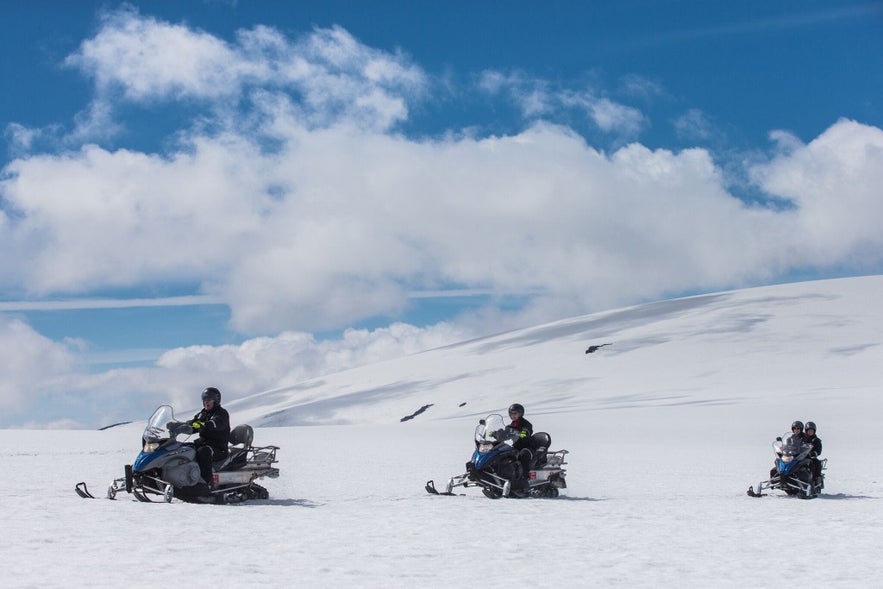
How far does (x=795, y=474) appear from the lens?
15.6m

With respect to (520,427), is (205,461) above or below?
below

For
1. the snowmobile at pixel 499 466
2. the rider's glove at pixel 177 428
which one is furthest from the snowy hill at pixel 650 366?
the rider's glove at pixel 177 428

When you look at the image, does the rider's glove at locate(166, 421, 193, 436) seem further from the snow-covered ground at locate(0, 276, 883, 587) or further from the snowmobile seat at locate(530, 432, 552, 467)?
the snowmobile seat at locate(530, 432, 552, 467)

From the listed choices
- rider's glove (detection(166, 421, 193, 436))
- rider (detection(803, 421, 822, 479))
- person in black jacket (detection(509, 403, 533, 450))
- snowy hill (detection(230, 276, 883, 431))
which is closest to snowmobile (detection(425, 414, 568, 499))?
person in black jacket (detection(509, 403, 533, 450))

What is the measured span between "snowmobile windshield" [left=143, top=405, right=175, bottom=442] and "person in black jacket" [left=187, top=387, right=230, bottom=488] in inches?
13.3

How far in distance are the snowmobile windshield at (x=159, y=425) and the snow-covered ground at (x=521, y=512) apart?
2.99 feet

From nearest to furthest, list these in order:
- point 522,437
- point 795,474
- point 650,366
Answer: point 522,437, point 795,474, point 650,366

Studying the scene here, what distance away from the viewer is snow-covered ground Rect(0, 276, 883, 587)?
8.38m

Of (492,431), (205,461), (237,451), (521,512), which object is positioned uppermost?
(492,431)

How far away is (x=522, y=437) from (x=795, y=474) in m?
4.76

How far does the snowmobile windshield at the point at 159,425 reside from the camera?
499 inches

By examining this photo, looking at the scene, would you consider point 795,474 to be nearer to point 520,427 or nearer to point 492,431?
point 520,427

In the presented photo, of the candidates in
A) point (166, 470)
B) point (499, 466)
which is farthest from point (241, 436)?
point (499, 466)

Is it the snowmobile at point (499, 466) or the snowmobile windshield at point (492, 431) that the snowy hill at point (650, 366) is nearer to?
the snowmobile at point (499, 466)
